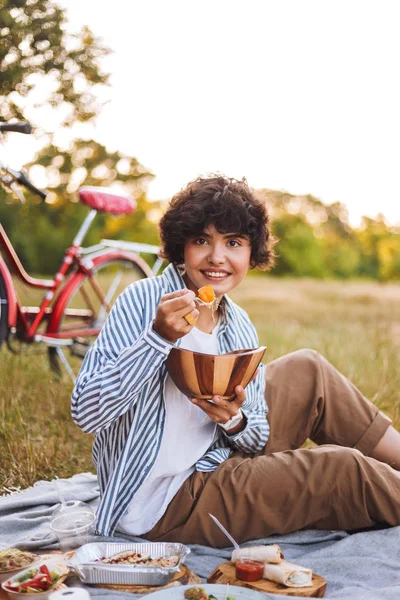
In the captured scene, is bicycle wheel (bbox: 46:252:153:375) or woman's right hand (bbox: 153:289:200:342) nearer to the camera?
woman's right hand (bbox: 153:289:200:342)

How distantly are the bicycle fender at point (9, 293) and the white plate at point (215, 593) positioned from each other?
232 centimetres

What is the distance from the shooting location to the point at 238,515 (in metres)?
2.21

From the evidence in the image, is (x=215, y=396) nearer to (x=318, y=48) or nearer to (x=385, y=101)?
(x=318, y=48)

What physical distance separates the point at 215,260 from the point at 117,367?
1.58 ft

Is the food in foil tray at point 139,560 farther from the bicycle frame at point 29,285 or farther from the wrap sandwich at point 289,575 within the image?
the bicycle frame at point 29,285

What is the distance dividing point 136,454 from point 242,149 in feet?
25.9

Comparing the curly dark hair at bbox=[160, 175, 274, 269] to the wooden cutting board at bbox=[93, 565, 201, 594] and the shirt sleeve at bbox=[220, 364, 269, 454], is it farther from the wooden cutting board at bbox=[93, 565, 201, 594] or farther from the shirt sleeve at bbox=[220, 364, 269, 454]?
the wooden cutting board at bbox=[93, 565, 201, 594]

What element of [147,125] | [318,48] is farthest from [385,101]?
[147,125]

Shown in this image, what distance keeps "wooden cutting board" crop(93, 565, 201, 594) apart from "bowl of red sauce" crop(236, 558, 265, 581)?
0.12 m

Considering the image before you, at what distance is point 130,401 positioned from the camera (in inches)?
80.7

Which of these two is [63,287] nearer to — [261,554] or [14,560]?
[14,560]

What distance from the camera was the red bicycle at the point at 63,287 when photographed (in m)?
3.77

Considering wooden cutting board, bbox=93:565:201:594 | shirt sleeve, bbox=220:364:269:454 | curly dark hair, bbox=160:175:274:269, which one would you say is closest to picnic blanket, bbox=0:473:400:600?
wooden cutting board, bbox=93:565:201:594

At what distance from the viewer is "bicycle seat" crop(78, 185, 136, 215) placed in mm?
4574
